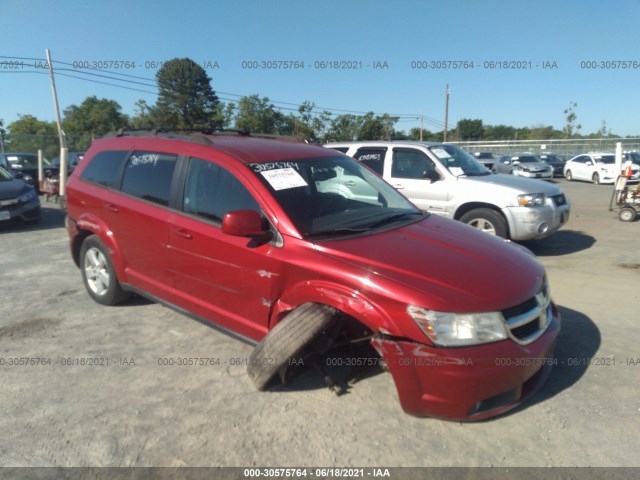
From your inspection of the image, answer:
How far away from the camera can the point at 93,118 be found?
55.9 metres

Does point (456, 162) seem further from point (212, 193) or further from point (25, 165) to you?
point (25, 165)

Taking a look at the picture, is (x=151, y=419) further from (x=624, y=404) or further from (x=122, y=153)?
(x=624, y=404)

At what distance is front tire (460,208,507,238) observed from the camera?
6.69 metres

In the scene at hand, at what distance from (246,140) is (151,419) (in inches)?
94.5

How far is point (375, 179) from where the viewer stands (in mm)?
4230

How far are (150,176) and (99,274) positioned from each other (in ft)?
4.57

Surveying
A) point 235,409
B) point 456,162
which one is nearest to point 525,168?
point 456,162

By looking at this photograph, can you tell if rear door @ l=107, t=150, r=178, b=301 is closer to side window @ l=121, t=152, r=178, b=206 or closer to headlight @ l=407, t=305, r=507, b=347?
side window @ l=121, t=152, r=178, b=206

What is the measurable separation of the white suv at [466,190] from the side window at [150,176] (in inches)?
174

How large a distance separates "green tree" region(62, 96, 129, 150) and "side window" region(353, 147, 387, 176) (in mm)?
52926

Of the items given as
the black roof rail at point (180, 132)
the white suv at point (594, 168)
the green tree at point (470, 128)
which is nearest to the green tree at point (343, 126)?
the white suv at point (594, 168)

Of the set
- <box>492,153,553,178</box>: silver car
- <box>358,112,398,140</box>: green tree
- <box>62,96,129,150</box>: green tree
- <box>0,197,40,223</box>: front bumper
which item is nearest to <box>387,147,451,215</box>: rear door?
<box>0,197,40,223</box>: front bumper

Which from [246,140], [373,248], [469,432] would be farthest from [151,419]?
[246,140]

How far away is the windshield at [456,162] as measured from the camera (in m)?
7.29
